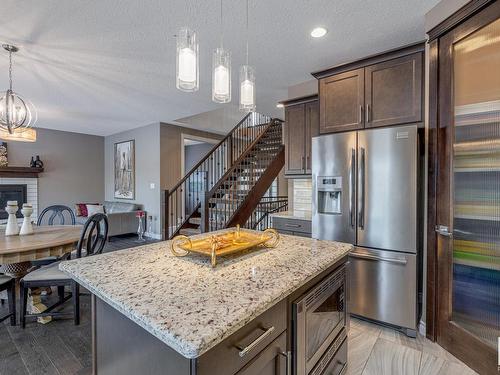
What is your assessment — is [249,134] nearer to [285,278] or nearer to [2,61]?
[2,61]

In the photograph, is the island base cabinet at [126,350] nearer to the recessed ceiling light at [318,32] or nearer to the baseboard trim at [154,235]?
the recessed ceiling light at [318,32]

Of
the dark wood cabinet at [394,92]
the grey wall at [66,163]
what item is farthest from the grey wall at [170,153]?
the dark wood cabinet at [394,92]

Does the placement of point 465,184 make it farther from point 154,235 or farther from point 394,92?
point 154,235

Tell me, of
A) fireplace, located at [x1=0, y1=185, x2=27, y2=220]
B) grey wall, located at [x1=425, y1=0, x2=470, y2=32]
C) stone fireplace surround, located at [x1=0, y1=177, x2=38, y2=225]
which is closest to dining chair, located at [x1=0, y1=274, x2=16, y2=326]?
grey wall, located at [x1=425, y1=0, x2=470, y2=32]

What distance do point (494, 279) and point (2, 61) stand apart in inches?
203

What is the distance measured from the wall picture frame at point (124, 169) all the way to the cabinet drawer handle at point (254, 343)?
662cm

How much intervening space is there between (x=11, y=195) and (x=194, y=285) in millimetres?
7402

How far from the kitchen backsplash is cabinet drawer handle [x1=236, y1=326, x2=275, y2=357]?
2830mm

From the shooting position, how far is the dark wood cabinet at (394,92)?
7.58 feet

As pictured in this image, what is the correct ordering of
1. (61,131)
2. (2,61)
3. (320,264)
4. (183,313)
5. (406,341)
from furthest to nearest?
(61,131), (2,61), (406,341), (320,264), (183,313)

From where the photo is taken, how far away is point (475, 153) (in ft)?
6.10

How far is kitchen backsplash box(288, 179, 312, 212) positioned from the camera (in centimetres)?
369

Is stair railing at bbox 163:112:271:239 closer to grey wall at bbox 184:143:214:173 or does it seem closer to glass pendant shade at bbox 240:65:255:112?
grey wall at bbox 184:143:214:173

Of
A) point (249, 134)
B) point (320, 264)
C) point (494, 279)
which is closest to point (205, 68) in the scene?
point (320, 264)
